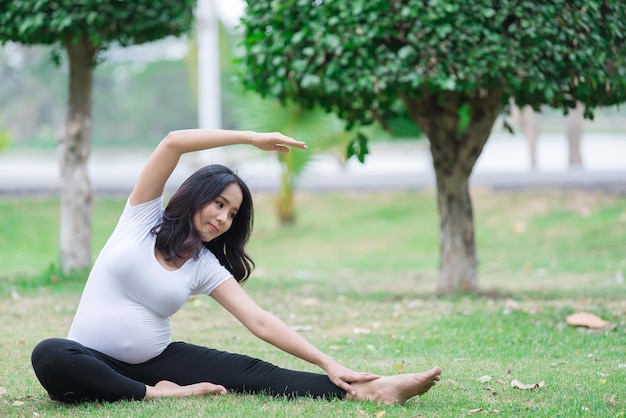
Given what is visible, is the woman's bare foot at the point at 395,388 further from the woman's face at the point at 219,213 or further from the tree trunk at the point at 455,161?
the tree trunk at the point at 455,161

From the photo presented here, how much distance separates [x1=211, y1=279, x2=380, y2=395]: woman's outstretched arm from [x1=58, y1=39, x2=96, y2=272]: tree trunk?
6.00 meters

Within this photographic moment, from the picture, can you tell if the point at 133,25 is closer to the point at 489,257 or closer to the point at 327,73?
the point at 327,73

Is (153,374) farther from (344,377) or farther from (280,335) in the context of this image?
(344,377)

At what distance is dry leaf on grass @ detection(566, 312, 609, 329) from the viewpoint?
24.1ft

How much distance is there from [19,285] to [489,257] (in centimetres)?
682

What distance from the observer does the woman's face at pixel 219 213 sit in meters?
4.60

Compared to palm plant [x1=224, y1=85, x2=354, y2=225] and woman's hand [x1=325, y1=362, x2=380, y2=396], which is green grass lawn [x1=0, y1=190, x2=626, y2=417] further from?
palm plant [x1=224, y1=85, x2=354, y2=225]

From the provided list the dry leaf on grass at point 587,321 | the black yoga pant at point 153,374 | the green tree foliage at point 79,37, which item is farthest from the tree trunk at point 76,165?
the black yoga pant at point 153,374

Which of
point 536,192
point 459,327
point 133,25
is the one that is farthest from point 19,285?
point 536,192

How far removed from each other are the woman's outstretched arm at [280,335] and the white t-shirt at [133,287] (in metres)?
0.09

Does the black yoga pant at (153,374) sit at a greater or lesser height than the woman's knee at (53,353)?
lesser

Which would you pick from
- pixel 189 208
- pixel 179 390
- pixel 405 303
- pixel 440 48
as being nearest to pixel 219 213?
pixel 189 208

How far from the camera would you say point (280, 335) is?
14.9 feet

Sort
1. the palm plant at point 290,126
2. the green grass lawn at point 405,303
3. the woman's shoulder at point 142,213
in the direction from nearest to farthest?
1. the woman's shoulder at point 142,213
2. the green grass lawn at point 405,303
3. the palm plant at point 290,126
